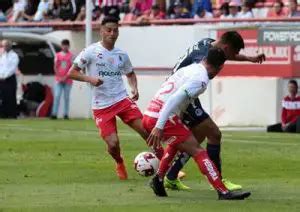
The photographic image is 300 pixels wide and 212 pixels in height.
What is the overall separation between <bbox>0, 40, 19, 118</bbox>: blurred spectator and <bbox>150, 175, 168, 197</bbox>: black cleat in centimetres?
1999

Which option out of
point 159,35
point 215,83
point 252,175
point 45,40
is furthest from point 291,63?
point 252,175

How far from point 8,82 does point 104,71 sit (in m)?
17.6

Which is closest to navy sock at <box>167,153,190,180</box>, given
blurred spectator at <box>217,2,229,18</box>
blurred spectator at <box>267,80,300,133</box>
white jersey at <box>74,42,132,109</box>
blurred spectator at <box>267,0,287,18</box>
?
white jersey at <box>74,42,132,109</box>

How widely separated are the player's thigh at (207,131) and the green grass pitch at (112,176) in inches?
25.0

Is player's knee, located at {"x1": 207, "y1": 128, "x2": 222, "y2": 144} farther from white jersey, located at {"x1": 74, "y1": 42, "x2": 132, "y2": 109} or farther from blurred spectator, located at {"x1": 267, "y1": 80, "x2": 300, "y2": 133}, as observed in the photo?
blurred spectator, located at {"x1": 267, "y1": 80, "x2": 300, "y2": 133}

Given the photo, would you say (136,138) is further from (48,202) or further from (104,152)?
(48,202)

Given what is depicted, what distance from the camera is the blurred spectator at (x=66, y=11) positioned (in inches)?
1390

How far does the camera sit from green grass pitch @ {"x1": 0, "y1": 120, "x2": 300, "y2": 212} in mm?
12133

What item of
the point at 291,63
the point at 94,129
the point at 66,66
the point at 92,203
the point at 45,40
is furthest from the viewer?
the point at 45,40

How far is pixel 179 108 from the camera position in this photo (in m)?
12.4

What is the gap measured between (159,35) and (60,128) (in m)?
7.14

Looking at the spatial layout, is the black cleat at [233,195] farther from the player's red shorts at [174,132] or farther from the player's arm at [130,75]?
the player's arm at [130,75]

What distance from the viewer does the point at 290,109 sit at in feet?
85.8

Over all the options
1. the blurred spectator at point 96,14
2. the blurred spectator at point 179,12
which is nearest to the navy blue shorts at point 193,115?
the blurred spectator at point 179,12
